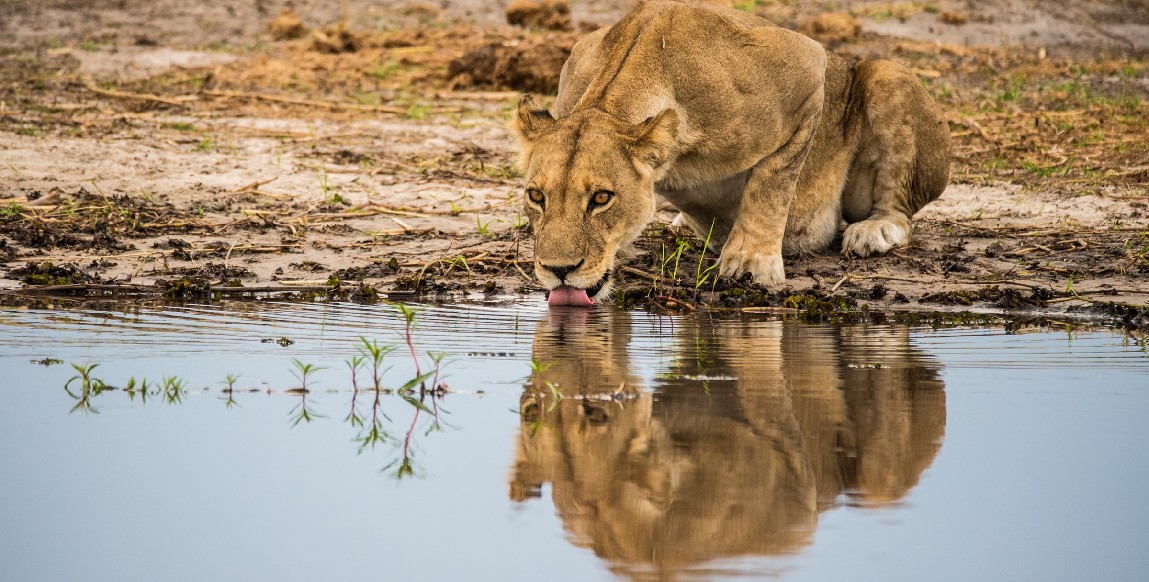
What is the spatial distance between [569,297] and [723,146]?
3.51ft

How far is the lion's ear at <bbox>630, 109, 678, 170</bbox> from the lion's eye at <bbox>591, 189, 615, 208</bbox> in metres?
0.21

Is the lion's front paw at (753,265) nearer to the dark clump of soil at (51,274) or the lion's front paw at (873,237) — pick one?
the lion's front paw at (873,237)

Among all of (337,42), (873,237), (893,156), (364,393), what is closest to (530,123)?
(364,393)

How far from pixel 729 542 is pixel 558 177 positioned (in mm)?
2712

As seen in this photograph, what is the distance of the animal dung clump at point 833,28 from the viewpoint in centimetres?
1562

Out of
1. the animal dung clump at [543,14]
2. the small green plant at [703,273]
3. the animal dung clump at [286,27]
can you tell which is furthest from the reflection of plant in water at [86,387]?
the animal dung clump at [543,14]

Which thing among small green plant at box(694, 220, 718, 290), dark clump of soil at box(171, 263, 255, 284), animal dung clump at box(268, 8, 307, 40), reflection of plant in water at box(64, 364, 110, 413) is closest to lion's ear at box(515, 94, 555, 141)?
small green plant at box(694, 220, 718, 290)

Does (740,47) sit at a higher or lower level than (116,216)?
higher

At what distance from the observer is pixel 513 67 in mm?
12211

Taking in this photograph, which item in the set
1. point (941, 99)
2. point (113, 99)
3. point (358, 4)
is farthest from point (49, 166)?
point (358, 4)

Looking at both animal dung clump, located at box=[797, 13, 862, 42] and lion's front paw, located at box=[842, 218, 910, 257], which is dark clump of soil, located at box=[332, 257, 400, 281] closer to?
lion's front paw, located at box=[842, 218, 910, 257]

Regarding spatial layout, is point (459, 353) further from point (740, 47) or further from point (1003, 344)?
point (740, 47)

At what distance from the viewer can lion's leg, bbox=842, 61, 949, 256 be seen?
22.8ft

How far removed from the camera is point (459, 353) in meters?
4.29
